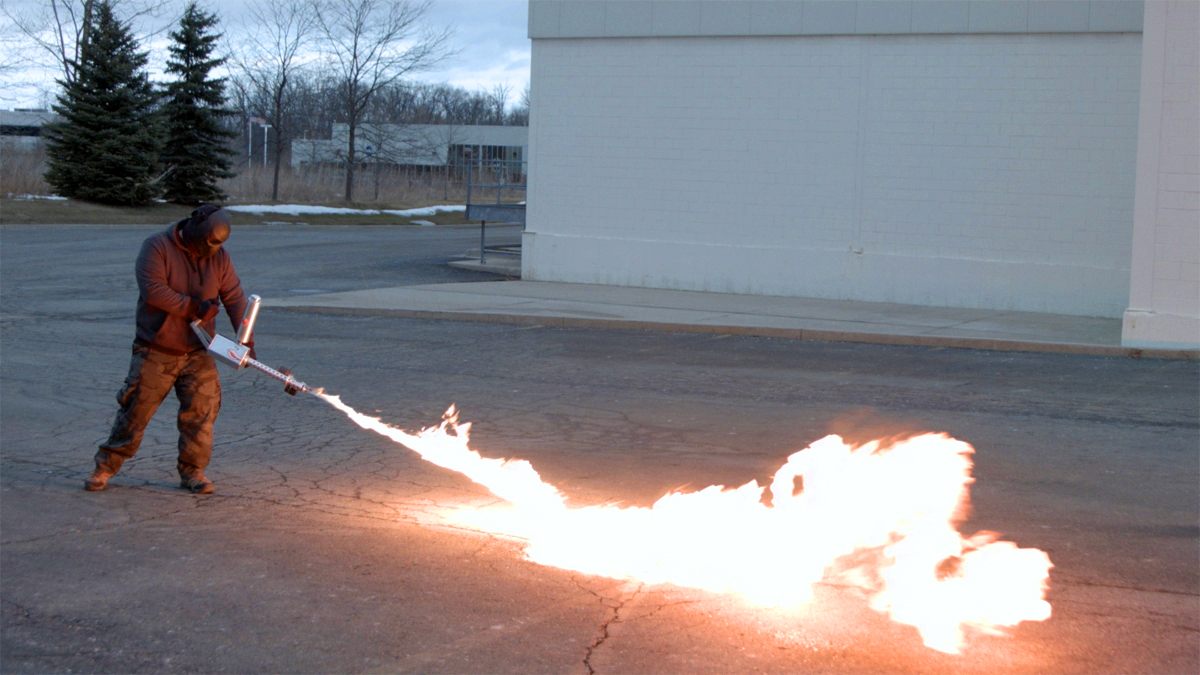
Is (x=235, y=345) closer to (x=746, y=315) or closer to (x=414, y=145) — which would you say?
(x=746, y=315)

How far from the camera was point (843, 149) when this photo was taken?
19094 mm

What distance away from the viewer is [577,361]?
1241cm

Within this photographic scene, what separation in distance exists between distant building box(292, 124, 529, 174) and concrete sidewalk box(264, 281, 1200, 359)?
820cm

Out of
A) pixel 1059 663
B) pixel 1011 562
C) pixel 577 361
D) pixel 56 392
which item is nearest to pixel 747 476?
pixel 1011 562

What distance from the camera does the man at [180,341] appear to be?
636cm

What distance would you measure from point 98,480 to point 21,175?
38659 millimetres

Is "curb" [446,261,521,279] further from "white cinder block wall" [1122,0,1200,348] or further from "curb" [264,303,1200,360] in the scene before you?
"white cinder block wall" [1122,0,1200,348]

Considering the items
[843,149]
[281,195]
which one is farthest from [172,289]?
[281,195]

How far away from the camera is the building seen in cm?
1741

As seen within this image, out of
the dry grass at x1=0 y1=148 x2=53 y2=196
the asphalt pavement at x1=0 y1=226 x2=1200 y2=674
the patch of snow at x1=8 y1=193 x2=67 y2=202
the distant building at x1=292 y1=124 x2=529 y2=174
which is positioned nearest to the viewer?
the asphalt pavement at x1=0 y1=226 x2=1200 y2=674

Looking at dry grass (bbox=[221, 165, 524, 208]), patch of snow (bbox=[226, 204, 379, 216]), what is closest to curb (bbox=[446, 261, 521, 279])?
patch of snow (bbox=[226, 204, 379, 216])

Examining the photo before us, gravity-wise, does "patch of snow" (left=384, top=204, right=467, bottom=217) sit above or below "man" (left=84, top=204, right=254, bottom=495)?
above

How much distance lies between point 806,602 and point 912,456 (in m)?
3.41

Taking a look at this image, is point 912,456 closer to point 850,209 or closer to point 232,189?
point 850,209
